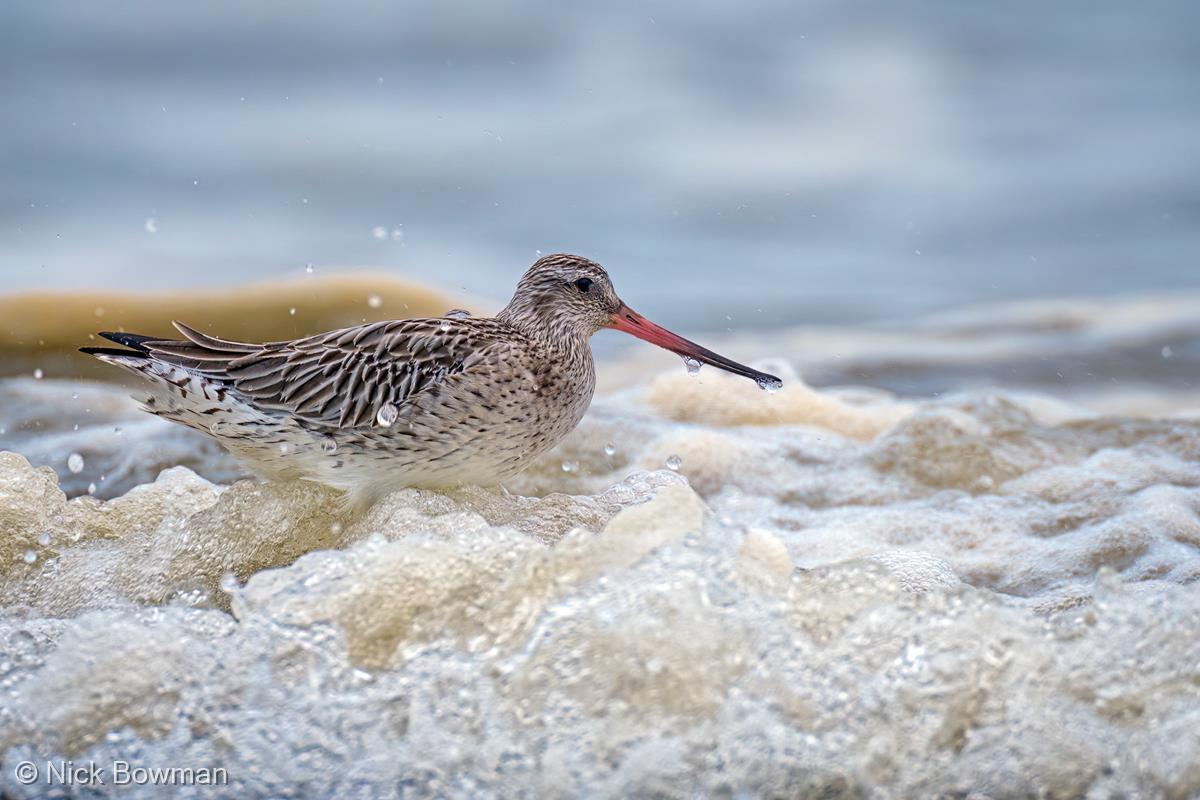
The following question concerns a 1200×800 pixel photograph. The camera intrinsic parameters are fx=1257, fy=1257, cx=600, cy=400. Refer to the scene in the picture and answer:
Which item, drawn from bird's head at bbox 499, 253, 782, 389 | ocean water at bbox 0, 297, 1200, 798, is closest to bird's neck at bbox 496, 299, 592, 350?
bird's head at bbox 499, 253, 782, 389

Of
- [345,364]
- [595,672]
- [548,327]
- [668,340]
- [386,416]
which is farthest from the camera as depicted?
[668,340]

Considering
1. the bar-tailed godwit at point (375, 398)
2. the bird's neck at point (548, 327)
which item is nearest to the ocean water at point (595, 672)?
the bar-tailed godwit at point (375, 398)

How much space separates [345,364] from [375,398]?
0.22m

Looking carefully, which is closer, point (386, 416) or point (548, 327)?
point (386, 416)

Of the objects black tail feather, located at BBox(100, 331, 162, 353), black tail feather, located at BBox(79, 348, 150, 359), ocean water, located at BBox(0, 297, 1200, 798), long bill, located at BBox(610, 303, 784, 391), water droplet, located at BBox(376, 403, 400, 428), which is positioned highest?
long bill, located at BBox(610, 303, 784, 391)

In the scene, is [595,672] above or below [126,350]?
below

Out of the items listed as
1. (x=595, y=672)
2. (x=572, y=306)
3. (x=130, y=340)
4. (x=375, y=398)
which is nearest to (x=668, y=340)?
(x=572, y=306)

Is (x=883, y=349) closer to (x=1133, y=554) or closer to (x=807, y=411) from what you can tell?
(x=807, y=411)

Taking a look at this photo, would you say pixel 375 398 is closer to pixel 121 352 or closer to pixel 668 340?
pixel 121 352

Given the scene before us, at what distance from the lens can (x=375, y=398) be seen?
4242mm

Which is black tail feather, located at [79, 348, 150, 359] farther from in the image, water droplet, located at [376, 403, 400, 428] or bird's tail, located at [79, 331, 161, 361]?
water droplet, located at [376, 403, 400, 428]

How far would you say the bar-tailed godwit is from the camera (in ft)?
13.8

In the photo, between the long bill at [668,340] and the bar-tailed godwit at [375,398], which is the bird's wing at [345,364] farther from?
the long bill at [668,340]

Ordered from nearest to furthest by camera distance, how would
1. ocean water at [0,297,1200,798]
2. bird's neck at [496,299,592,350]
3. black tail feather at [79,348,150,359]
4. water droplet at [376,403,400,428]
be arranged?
ocean water at [0,297,1200,798]
water droplet at [376,403,400,428]
black tail feather at [79,348,150,359]
bird's neck at [496,299,592,350]
